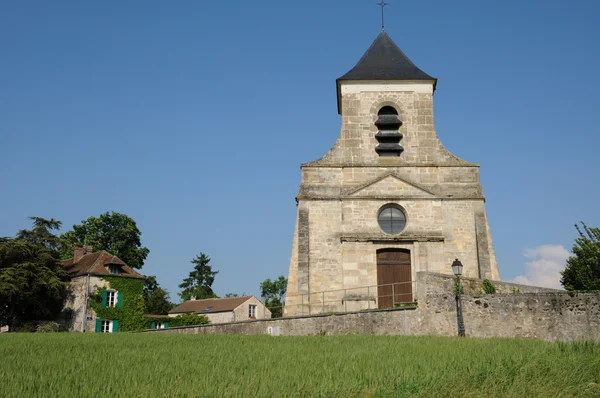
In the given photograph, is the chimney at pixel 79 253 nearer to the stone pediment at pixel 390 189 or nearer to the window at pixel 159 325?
the window at pixel 159 325

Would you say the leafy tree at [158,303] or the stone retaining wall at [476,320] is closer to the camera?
the stone retaining wall at [476,320]

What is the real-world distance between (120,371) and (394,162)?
16758mm

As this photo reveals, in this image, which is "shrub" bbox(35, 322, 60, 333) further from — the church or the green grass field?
the green grass field

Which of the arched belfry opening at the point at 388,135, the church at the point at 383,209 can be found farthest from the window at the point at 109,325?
the arched belfry opening at the point at 388,135

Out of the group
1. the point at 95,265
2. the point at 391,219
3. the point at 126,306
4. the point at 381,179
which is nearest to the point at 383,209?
the point at 391,219

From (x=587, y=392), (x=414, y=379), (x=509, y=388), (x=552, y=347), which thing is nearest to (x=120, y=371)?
(x=414, y=379)

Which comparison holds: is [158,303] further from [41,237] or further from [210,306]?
[41,237]

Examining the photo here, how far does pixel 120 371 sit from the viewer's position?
27.5 ft

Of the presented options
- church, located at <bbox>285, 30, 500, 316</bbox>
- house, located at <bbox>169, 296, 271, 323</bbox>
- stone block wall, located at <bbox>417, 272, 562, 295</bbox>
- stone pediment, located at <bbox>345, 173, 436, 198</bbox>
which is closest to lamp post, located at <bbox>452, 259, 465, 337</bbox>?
stone block wall, located at <bbox>417, 272, 562, 295</bbox>

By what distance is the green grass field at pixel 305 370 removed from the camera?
7.03 meters

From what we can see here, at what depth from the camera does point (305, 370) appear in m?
8.66

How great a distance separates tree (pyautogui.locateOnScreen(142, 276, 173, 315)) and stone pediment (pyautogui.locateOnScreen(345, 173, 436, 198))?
31232 mm

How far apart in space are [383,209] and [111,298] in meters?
17.0

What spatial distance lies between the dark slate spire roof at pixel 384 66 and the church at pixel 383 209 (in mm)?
174
